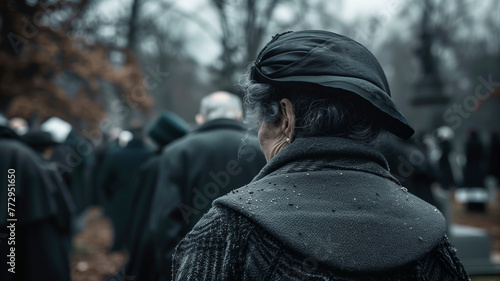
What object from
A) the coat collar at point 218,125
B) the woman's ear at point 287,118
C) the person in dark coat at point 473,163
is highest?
the woman's ear at point 287,118

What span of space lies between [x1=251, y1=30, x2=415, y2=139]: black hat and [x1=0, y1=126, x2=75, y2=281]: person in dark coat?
3.24 meters

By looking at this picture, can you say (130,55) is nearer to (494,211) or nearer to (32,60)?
(32,60)

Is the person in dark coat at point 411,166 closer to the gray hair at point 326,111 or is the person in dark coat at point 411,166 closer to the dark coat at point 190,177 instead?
the dark coat at point 190,177

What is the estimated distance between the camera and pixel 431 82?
11.2 m

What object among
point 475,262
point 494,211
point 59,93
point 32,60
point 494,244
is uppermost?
point 32,60

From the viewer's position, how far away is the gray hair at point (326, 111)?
54.7 inches

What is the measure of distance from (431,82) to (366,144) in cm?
1045

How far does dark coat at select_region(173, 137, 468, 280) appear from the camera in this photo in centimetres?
126

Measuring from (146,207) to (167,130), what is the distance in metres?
0.87

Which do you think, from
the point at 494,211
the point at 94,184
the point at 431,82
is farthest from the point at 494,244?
the point at 94,184

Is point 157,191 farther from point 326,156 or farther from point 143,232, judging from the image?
point 326,156

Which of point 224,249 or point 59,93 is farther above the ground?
point 224,249

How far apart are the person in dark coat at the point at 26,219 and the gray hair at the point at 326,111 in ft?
10.6

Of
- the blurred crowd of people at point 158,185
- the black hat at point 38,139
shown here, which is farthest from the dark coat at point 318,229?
the black hat at point 38,139
